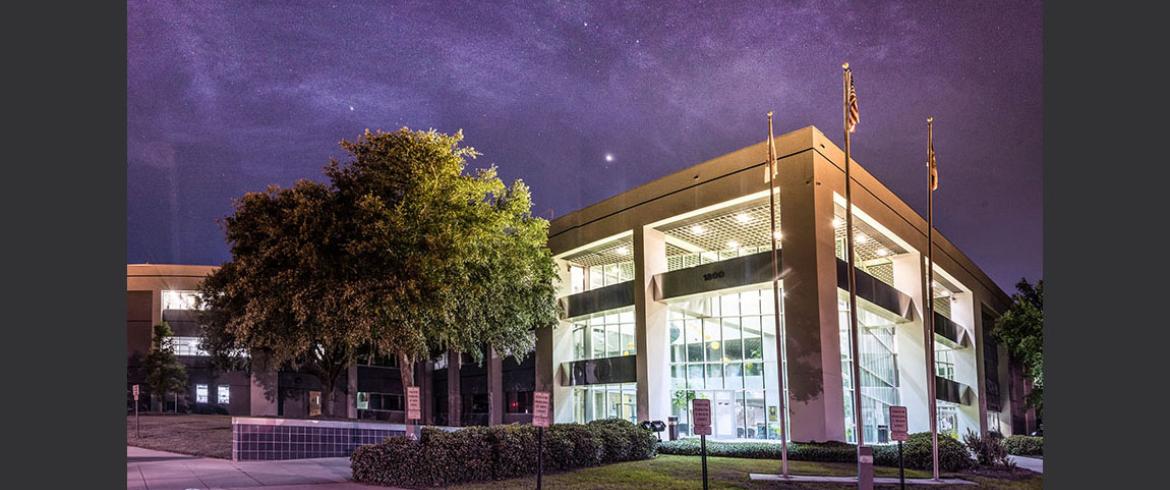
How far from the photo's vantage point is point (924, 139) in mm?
34219

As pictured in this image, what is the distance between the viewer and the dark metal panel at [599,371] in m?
38.7

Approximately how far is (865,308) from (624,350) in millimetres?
11859

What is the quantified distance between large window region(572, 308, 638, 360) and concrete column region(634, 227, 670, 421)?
11.8 feet

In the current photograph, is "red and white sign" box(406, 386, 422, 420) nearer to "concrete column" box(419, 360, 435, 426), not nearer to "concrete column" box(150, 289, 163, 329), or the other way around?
"concrete column" box(419, 360, 435, 426)

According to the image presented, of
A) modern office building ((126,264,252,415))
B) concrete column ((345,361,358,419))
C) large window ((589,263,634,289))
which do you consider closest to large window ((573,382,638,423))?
large window ((589,263,634,289))

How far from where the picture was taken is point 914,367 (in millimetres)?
39594

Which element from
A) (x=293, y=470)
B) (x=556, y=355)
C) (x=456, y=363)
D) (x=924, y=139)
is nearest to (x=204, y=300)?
(x=456, y=363)

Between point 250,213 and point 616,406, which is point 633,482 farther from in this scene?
point 616,406

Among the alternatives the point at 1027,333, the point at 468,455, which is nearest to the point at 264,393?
the point at 468,455

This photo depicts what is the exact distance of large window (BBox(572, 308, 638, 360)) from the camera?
42.7 meters

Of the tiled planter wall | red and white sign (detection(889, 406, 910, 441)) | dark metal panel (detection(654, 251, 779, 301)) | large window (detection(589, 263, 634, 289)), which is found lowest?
the tiled planter wall

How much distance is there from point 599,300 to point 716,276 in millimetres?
7868

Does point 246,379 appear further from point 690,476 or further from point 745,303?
point 690,476

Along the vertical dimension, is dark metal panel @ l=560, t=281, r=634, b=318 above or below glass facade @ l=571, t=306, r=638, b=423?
above
